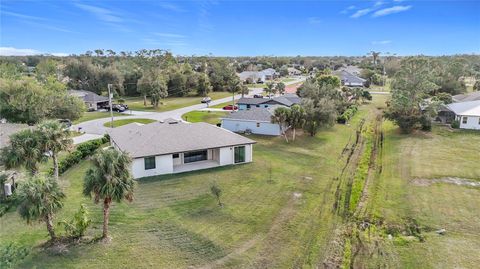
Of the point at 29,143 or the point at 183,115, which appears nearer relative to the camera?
the point at 29,143

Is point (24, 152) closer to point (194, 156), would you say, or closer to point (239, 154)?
point (194, 156)

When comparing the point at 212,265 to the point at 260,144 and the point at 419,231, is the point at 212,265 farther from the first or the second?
the point at 260,144

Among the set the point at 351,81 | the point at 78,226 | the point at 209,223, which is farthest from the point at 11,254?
the point at 351,81

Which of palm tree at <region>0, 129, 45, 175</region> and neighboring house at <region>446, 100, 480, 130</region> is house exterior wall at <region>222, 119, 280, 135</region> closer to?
palm tree at <region>0, 129, 45, 175</region>

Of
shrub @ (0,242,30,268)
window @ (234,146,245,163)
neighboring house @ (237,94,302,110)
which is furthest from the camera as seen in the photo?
neighboring house @ (237,94,302,110)

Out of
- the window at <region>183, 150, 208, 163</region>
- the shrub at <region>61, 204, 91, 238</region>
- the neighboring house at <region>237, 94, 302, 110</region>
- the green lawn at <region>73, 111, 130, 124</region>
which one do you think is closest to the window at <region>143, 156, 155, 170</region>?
the window at <region>183, 150, 208, 163</region>

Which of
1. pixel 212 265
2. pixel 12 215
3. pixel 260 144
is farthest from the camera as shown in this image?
pixel 260 144

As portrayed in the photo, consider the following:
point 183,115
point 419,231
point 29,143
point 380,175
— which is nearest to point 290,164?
point 380,175
